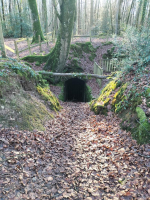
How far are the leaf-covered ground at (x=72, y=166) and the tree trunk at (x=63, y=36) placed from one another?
925cm

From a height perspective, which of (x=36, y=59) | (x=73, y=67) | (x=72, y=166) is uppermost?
(x=36, y=59)

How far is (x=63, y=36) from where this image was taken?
12.2 metres

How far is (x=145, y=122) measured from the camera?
4422 mm

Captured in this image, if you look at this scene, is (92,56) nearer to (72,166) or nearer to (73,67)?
(73,67)

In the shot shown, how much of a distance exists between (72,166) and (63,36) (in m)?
11.0

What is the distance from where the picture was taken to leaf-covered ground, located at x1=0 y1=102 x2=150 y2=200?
9.87 feet

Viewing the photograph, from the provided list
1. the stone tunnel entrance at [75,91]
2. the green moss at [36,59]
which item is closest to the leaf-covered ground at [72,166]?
the green moss at [36,59]

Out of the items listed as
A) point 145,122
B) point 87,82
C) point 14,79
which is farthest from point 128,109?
point 87,82

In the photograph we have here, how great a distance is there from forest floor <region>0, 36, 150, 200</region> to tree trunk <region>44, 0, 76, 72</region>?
9.29 meters

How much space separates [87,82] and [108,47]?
7750mm

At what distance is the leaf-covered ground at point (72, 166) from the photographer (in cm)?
301

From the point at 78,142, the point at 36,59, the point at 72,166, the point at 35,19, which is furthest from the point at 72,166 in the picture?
the point at 35,19

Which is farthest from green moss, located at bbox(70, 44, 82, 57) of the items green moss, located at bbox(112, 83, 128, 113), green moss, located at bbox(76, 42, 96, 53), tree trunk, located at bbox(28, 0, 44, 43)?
green moss, located at bbox(112, 83, 128, 113)

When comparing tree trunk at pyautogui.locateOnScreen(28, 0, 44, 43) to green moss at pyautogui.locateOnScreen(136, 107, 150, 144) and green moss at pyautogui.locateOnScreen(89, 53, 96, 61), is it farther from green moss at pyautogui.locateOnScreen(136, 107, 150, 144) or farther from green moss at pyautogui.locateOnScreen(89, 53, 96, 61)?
green moss at pyautogui.locateOnScreen(136, 107, 150, 144)
